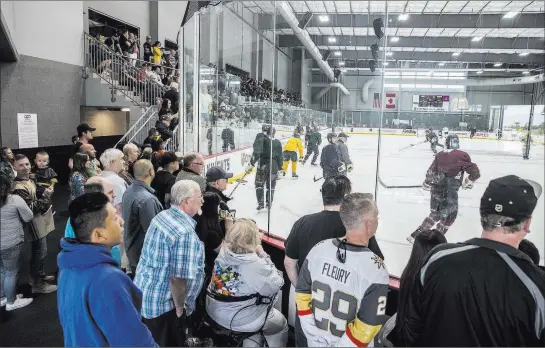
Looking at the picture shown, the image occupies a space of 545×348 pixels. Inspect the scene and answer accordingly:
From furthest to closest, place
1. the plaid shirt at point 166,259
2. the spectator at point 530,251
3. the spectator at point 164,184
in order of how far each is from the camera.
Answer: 1. the spectator at point 164,184
2. the plaid shirt at point 166,259
3. the spectator at point 530,251

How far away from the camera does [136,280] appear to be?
2.64 m

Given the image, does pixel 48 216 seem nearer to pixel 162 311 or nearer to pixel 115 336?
pixel 162 311

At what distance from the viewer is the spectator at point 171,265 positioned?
2.51m

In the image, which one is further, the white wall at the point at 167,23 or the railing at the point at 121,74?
the white wall at the point at 167,23

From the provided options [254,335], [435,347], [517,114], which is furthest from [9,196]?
[517,114]

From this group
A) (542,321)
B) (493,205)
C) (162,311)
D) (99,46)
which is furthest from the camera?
(99,46)

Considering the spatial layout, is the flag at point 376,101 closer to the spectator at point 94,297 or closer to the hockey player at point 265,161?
the hockey player at point 265,161

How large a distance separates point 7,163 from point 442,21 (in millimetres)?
5455

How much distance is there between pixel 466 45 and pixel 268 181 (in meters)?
2.85

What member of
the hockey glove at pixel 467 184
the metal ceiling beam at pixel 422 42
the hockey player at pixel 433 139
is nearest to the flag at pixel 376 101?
the metal ceiling beam at pixel 422 42

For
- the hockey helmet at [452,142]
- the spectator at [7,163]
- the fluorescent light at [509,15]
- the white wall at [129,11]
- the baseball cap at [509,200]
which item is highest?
the white wall at [129,11]

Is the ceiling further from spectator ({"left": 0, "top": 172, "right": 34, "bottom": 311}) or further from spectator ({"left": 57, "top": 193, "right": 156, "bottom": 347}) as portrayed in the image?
spectator ({"left": 57, "top": 193, "right": 156, "bottom": 347})

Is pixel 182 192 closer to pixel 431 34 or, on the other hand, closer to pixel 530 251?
pixel 530 251

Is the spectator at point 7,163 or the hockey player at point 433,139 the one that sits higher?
the hockey player at point 433,139
